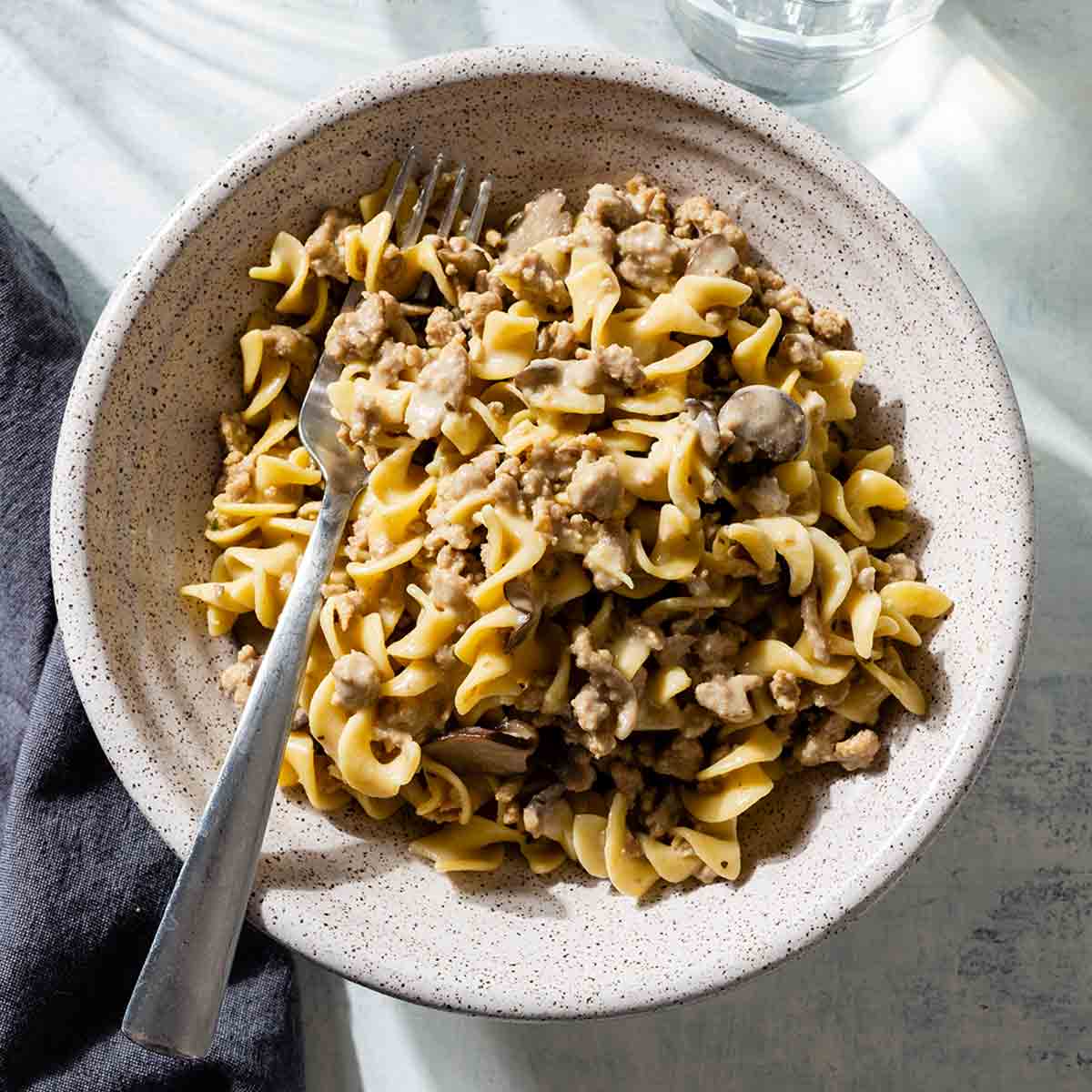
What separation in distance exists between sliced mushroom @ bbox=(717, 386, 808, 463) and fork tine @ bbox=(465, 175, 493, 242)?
2.07 ft

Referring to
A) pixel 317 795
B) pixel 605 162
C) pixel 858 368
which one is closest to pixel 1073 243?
pixel 858 368

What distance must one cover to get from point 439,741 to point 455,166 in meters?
1.09

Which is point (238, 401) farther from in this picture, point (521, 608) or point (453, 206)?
point (521, 608)

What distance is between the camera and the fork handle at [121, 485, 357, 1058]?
79.5 inches

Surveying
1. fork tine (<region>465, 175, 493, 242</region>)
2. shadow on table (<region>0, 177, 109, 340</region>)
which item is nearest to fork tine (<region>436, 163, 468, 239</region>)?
fork tine (<region>465, 175, 493, 242</region>)

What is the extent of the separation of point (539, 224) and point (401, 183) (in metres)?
0.27

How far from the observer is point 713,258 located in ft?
7.68

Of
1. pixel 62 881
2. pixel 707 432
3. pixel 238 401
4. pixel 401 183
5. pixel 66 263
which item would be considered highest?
pixel 401 183

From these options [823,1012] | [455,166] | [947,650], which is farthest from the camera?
[823,1012]

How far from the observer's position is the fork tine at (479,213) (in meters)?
2.47

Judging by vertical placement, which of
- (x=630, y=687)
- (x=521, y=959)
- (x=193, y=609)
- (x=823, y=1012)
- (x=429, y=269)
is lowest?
(x=823, y=1012)

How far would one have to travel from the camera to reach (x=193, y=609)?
7.92 feet

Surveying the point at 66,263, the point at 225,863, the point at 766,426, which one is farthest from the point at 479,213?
the point at 225,863

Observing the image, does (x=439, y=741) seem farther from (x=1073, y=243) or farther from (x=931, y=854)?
(x=1073, y=243)
